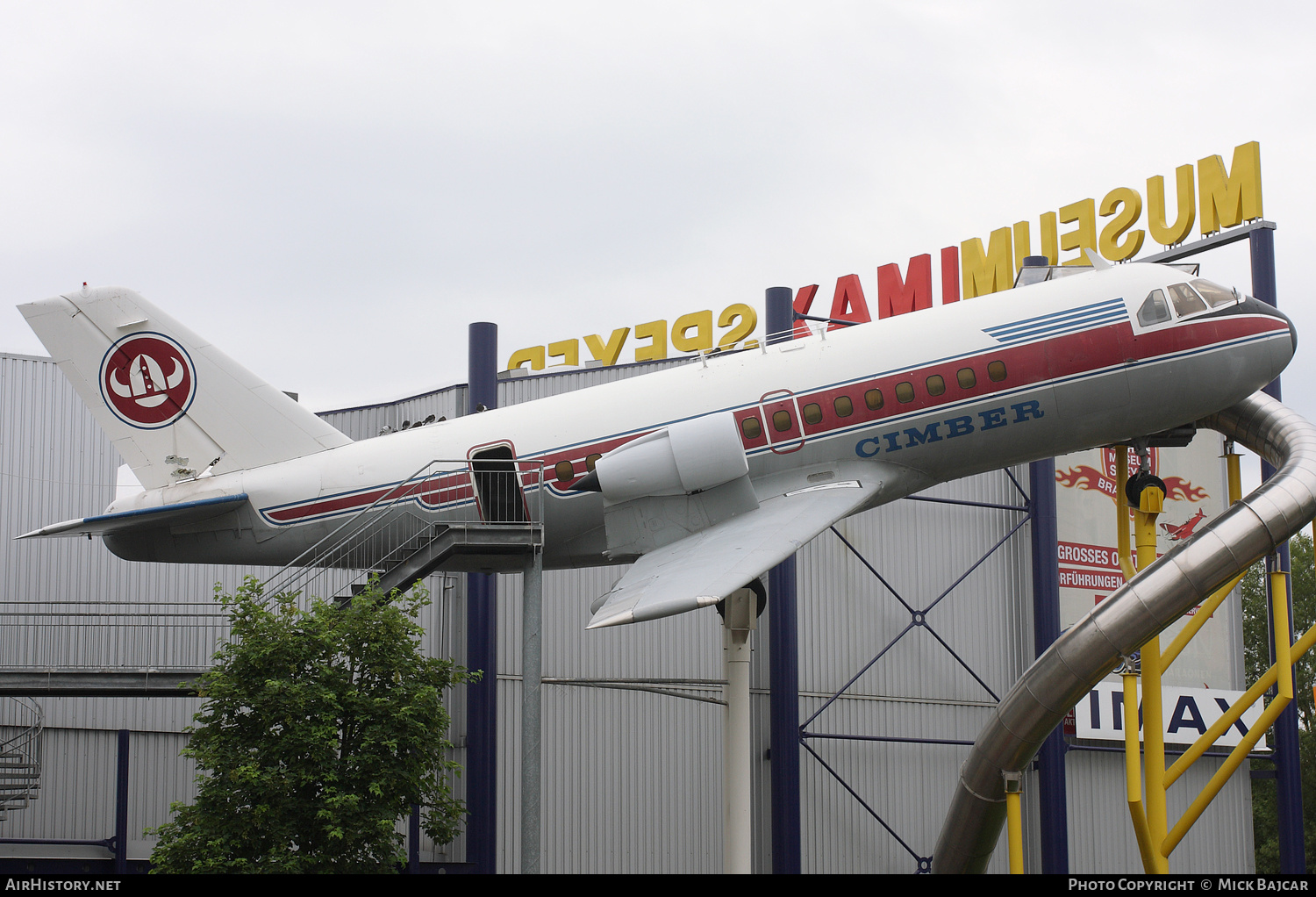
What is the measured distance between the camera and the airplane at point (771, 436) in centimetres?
2412

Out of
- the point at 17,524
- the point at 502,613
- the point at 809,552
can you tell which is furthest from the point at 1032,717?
the point at 17,524

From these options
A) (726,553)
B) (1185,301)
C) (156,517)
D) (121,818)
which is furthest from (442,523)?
(121,818)

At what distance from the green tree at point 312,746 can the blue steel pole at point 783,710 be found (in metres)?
12.6

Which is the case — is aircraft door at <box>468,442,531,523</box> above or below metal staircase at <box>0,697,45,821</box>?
above

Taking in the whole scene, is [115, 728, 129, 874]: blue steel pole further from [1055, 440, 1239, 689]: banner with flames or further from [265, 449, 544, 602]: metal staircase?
[1055, 440, 1239, 689]: banner with flames

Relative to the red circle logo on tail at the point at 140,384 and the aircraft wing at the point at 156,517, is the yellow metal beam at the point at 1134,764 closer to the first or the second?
the aircraft wing at the point at 156,517

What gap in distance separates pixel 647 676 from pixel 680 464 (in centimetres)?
1330

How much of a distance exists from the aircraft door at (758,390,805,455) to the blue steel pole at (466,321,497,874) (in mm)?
10891

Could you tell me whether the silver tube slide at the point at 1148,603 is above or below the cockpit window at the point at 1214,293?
below

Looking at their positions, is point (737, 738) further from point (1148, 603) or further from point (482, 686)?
point (482, 686)

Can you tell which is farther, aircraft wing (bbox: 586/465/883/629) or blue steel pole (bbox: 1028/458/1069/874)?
blue steel pole (bbox: 1028/458/1069/874)

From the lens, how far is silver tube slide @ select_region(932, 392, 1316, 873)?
76.5ft

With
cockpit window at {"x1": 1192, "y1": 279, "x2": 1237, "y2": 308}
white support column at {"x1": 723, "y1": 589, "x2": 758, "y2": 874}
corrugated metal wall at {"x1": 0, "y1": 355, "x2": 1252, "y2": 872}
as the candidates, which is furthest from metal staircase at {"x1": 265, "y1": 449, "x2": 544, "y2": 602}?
cockpit window at {"x1": 1192, "y1": 279, "x2": 1237, "y2": 308}

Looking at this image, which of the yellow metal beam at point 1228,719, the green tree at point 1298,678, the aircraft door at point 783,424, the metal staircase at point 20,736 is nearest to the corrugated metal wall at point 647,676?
the metal staircase at point 20,736
